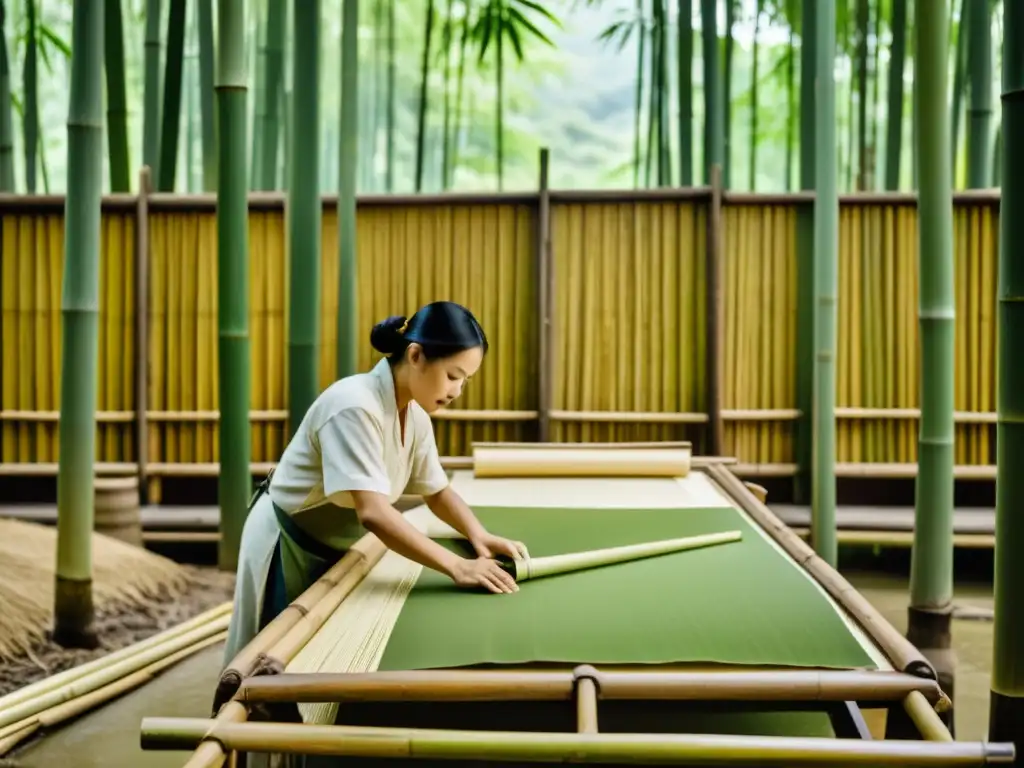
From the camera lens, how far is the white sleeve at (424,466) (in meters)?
2.07

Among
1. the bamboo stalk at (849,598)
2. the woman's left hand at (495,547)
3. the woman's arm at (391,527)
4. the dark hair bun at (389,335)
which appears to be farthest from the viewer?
the woman's left hand at (495,547)

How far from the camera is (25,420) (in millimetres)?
4871

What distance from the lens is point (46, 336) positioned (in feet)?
16.0

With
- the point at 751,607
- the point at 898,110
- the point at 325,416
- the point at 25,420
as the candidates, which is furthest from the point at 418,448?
the point at 898,110

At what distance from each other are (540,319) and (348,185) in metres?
1.22

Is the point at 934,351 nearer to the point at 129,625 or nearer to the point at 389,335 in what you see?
the point at 389,335

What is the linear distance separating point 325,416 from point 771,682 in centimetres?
96

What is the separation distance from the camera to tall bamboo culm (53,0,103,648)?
2891mm

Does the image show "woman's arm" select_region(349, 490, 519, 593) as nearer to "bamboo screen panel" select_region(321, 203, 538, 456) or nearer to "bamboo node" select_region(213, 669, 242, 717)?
"bamboo node" select_region(213, 669, 242, 717)

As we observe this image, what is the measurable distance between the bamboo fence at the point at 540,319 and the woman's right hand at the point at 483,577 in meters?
2.92

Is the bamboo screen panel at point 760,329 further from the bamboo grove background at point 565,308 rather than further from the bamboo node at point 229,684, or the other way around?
the bamboo node at point 229,684

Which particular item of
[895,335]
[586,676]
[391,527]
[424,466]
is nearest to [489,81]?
[895,335]

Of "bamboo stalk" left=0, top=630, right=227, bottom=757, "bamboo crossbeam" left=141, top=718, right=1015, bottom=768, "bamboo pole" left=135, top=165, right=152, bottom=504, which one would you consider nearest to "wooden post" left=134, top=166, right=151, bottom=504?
"bamboo pole" left=135, top=165, right=152, bottom=504

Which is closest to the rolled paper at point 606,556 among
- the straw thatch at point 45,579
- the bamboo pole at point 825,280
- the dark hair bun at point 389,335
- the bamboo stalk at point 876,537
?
the dark hair bun at point 389,335
